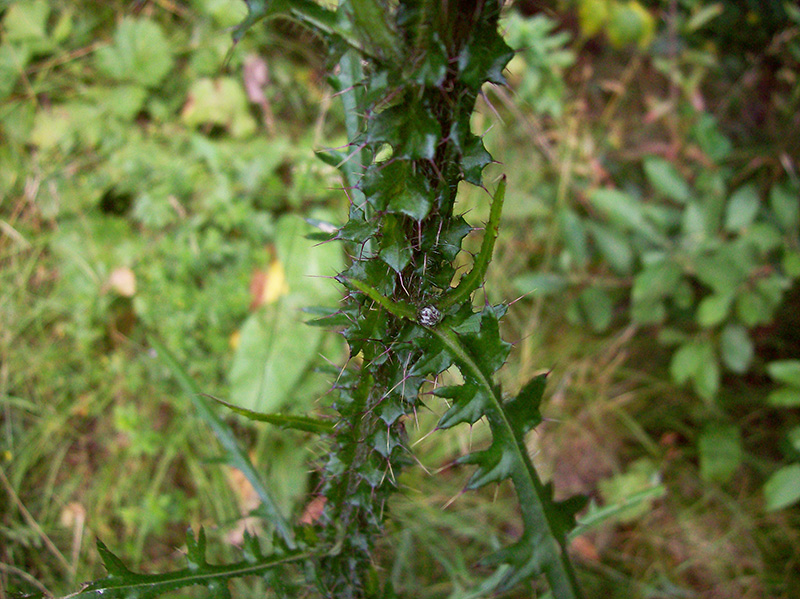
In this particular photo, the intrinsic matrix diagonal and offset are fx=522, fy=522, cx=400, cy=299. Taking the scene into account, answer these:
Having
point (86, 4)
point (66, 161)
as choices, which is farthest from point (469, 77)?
point (86, 4)

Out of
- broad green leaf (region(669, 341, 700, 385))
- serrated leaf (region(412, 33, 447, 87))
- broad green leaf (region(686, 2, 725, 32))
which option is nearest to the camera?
serrated leaf (region(412, 33, 447, 87))

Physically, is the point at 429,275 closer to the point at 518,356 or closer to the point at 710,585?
the point at 518,356

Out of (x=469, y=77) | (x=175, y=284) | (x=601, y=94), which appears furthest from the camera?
(x=601, y=94)

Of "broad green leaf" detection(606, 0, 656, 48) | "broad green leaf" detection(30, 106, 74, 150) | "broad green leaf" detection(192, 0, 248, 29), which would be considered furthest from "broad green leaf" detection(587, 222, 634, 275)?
"broad green leaf" detection(30, 106, 74, 150)

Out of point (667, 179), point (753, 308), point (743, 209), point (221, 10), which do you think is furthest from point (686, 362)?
point (221, 10)

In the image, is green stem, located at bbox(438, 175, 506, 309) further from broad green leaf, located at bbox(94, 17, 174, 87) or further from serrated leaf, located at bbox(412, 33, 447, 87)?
broad green leaf, located at bbox(94, 17, 174, 87)

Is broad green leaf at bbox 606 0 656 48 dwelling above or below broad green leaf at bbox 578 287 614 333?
above
